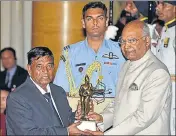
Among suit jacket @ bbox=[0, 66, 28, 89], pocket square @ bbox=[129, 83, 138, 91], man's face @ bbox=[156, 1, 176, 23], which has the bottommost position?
suit jacket @ bbox=[0, 66, 28, 89]

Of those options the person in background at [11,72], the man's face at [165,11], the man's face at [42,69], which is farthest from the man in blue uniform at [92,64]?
the person in background at [11,72]

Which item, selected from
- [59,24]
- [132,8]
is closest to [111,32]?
[132,8]

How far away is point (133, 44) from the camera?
6.81 feet

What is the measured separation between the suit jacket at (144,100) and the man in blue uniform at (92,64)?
13 centimetres

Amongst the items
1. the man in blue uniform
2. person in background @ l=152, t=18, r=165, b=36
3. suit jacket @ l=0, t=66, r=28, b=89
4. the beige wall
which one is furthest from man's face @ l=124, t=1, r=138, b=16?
suit jacket @ l=0, t=66, r=28, b=89

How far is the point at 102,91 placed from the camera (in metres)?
2.33

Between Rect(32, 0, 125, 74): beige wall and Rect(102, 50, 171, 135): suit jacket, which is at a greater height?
Rect(32, 0, 125, 74): beige wall

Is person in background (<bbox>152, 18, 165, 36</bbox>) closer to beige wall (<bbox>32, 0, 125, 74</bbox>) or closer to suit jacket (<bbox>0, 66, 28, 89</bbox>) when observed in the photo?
beige wall (<bbox>32, 0, 125, 74</bbox>)

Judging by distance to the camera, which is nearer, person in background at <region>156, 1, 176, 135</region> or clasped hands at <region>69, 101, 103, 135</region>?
clasped hands at <region>69, 101, 103, 135</region>

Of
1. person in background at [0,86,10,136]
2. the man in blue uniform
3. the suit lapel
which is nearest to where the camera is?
the suit lapel

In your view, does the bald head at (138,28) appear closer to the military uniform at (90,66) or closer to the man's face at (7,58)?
the military uniform at (90,66)

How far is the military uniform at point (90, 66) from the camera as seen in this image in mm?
2330

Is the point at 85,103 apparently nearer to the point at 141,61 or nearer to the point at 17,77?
the point at 141,61

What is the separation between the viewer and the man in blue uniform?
2322mm
